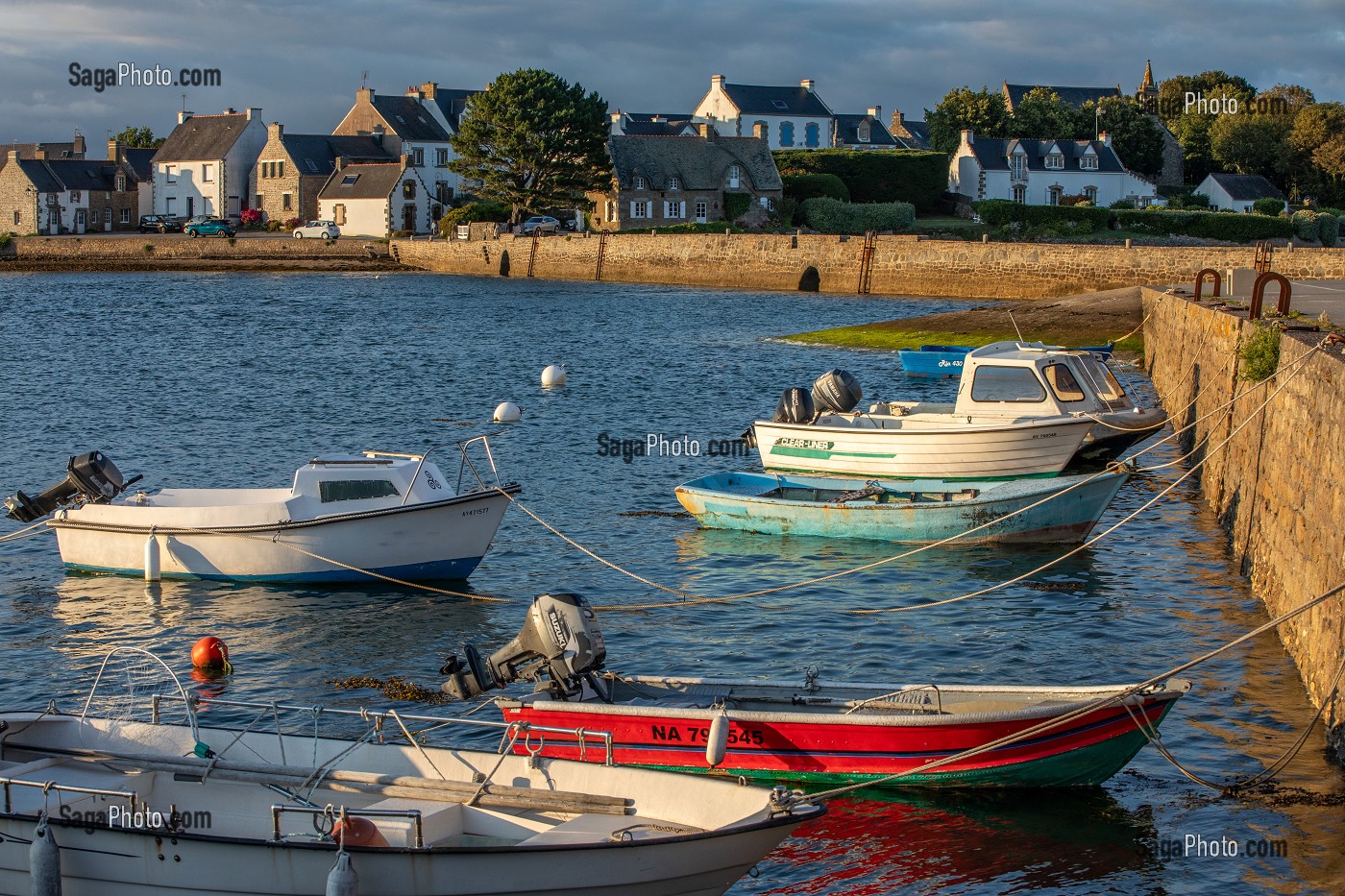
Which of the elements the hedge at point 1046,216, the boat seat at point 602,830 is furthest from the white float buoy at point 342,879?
the hedge at point 1046,216

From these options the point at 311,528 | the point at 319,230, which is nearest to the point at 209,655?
the point at 311,528

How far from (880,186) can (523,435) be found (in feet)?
240

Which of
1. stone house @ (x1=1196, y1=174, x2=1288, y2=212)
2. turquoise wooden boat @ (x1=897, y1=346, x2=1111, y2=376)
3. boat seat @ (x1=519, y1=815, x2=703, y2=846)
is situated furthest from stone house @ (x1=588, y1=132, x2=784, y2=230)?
boat seat @ (x1=519, y1=815, x2=703, y2=846)

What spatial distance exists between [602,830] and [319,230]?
91.6 m

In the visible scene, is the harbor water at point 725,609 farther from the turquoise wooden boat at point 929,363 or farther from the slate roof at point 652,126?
the slate roof at point 652,126

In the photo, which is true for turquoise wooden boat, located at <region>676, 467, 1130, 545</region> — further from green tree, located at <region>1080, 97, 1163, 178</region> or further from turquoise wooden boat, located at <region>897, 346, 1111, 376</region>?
green tree, located at <region>1080, 97, 1163, 178</region>

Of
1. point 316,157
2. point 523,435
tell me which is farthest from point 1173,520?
point 316,157

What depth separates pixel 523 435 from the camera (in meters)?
34.2

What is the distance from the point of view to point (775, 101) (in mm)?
126375

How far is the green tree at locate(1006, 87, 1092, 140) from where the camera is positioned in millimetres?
108688

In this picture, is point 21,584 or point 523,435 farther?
point 523,435

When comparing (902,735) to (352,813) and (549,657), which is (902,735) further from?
(352,813)

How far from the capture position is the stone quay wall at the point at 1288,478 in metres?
13.4

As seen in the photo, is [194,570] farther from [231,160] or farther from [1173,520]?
[231,160]
